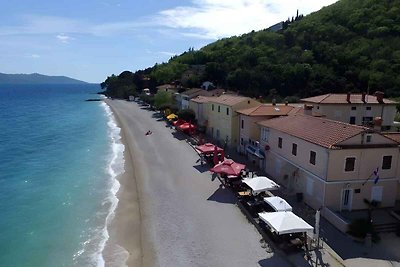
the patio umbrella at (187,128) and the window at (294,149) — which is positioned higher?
the window at (294,149)

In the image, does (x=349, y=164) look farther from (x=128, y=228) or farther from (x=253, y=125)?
(x=128, y=228)

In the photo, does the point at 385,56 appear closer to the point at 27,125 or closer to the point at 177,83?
the point at 177,83

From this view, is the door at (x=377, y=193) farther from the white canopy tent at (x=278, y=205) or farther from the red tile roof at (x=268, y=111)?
the red tile roof at (x=268, y=111)

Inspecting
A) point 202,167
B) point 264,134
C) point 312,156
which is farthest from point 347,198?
point 202,167

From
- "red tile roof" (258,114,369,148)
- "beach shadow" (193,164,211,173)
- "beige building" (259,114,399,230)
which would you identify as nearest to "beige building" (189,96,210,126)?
"beach shadow" (193,164,211,173)

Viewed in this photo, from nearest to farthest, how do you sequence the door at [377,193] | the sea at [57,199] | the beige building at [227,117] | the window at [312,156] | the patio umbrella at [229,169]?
1. the sea at [57,199]
2. the door at [377,193]
3. the window at [312,156]
4. the patio umbrella at [229,169]
5. the beige building at [227,117]

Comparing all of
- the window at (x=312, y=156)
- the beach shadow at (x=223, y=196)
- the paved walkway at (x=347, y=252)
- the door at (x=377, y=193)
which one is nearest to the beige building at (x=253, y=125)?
the beach shadow at (x=223, y=196)

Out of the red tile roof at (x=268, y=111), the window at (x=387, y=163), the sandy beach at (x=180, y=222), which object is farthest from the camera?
the red tile roof at (x=268, y=111)
